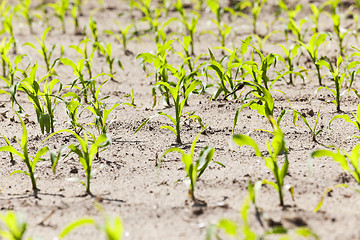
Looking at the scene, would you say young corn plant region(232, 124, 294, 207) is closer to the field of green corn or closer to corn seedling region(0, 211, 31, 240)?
the field of green corn

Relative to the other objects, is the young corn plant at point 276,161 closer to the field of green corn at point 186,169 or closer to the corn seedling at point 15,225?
the field of green corn at point 186,169

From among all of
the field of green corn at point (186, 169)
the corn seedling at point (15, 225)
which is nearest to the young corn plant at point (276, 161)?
the field of green corn at point (186, 169)

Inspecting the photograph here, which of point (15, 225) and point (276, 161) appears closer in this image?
point (15, 225)

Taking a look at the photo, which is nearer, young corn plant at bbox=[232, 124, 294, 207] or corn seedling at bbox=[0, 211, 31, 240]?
corn seedling at bbox=[0, 211, 31, 240]

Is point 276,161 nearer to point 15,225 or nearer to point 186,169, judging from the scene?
point 186,169

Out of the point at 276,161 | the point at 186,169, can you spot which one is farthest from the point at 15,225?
the point at 276,161

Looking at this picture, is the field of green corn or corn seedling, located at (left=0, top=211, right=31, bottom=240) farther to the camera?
the field of green corn

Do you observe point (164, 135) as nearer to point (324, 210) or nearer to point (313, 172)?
point (313, 172)

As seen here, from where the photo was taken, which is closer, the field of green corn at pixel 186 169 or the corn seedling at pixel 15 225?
the corn seedling at pixel 15 225

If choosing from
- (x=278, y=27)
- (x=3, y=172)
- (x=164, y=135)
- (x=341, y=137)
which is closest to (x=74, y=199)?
(x=3, y=172)

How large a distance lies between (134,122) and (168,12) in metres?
3.77

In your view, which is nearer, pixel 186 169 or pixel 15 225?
pixel 15 225

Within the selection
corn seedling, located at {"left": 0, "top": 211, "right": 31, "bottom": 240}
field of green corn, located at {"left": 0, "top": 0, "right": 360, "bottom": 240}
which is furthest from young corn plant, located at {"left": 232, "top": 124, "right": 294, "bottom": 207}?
corn seedling, located at {"left": 0, "top": 211, "right": 31, "bottom": 240}

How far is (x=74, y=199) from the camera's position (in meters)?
2.40
